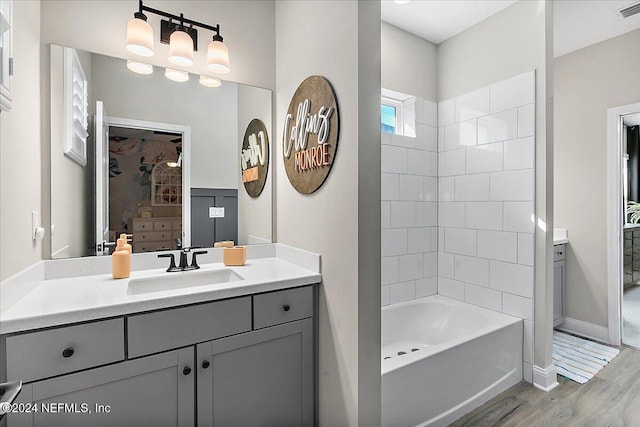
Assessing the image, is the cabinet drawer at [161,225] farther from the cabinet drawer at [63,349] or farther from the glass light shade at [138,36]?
the glass light shade at [138,36]

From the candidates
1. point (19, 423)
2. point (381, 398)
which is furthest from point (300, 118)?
point (19, 423)

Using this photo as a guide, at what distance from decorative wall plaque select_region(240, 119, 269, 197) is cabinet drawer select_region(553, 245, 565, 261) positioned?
9.13ft

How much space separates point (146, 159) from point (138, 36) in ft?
2.02

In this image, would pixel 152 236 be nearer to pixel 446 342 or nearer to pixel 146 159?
pixel 146 159

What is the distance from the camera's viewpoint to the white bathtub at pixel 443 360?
170 cm

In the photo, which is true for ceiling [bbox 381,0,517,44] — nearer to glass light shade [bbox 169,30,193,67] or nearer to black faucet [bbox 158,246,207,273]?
glass light shade [bbox 169,30,193,67]

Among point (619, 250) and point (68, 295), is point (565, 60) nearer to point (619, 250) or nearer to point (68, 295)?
point (619, 250)

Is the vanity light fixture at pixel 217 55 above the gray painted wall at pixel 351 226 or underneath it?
above

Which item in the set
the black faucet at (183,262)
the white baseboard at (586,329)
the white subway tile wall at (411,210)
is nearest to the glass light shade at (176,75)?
the black faucet at (183,262)

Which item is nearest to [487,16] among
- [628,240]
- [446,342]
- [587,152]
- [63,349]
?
[587,152]

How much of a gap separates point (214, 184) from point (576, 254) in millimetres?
3315

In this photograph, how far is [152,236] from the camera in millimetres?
1844

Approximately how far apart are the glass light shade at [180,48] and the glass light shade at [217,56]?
12 cm

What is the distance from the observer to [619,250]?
2.82 meters
